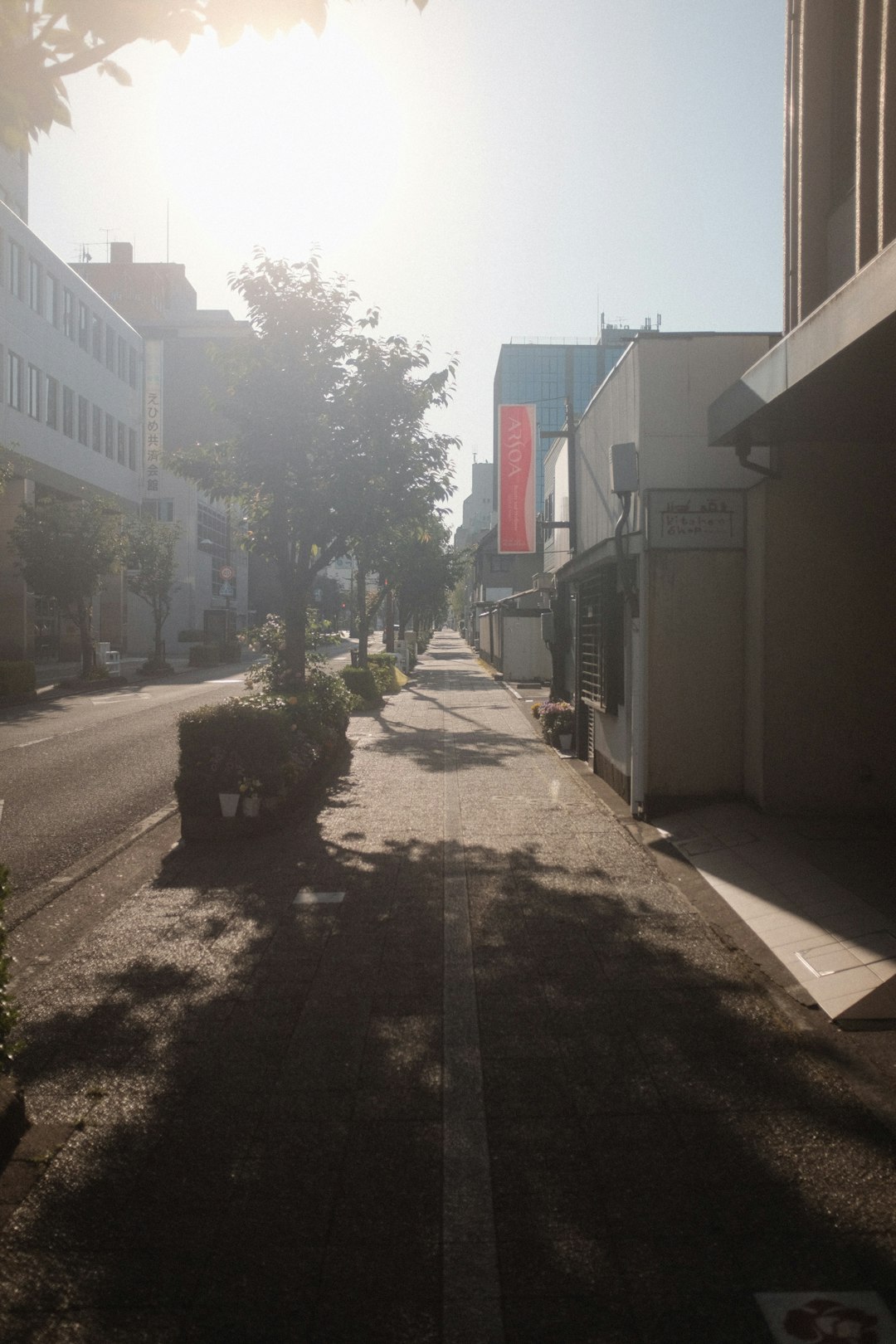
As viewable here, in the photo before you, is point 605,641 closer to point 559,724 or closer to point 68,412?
point 559,724

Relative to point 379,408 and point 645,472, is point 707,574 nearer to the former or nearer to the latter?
point 645,472

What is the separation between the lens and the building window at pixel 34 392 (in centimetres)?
4150

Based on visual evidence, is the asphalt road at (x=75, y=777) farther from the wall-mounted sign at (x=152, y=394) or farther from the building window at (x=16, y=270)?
the wall-mounted sign at (x=152, y=394)

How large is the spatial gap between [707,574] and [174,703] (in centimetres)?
1914

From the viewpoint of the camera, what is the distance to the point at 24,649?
39375 mm

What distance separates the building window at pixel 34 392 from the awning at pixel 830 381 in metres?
37.7

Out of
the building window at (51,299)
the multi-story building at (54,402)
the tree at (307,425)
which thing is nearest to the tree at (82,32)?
the tree at (307,425)

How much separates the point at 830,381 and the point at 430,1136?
5.35 metres

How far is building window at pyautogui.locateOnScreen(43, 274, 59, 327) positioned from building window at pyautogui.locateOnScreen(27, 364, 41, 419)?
9.50ft

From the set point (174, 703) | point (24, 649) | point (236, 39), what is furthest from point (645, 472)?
point (24, 649)

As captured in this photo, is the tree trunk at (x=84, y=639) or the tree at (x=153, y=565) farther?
the tree at (x=153, y=565)

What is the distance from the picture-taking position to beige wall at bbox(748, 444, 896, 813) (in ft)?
30.8

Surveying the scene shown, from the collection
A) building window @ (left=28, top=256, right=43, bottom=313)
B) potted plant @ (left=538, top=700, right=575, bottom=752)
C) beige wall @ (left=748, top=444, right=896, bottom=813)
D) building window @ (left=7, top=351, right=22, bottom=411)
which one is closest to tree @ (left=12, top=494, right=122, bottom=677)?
building window @ (left=7, top=351, right=22, bottom=411)

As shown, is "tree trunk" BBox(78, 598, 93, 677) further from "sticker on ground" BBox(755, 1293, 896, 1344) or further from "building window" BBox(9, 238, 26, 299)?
"sticker on ground" BBox(755, 1293, 896, 1344)
